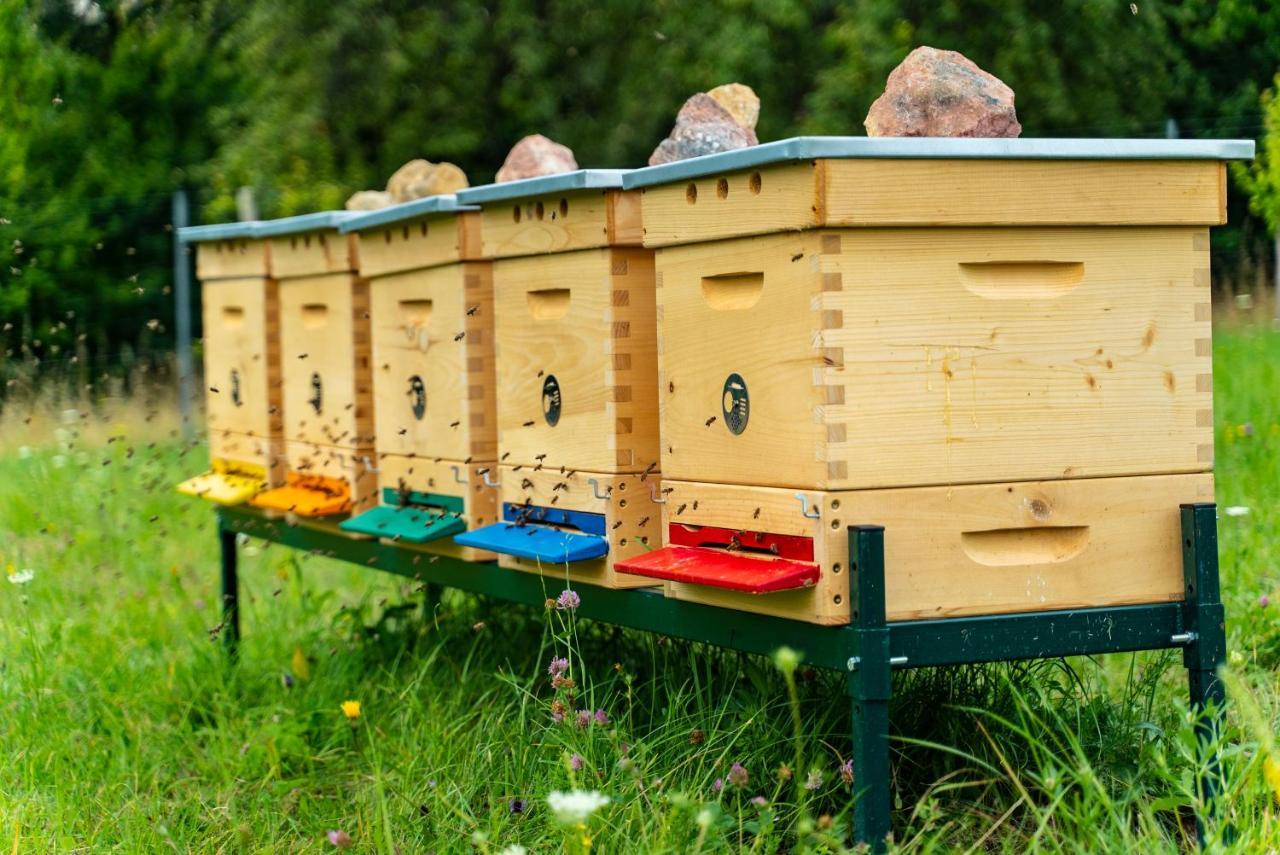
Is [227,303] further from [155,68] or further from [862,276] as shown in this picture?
[155,68]

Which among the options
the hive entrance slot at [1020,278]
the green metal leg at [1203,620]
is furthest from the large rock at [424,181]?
the green metal leg at [1203,620]

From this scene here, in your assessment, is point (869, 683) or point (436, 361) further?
point (436, 361)

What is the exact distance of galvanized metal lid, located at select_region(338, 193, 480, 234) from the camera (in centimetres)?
418

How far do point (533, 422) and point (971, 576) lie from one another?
1.31m

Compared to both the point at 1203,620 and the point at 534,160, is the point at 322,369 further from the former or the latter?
the point at 1203,620

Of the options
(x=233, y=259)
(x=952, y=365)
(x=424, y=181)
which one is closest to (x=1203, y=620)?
(x=952, y=365)

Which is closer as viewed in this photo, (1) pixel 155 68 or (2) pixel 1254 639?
(2) pixel 1254 639

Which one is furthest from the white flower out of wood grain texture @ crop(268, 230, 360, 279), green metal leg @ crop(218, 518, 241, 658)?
green metal leg @ crop(218, 518, 241, 658)

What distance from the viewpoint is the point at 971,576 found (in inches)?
120

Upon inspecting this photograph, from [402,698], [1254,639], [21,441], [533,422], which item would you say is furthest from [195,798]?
[21,441]

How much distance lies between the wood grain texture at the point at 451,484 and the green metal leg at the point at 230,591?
1.11 meters

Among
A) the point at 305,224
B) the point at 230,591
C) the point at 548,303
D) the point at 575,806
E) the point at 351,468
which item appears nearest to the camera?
the point at 575,806

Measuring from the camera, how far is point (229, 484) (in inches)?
226

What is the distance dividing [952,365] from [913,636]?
0.52 m
